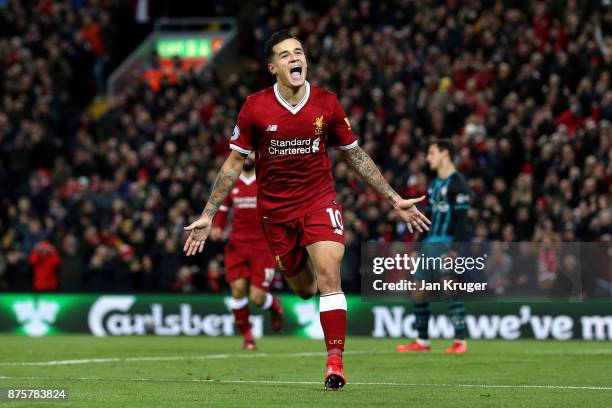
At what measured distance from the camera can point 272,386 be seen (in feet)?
37.2

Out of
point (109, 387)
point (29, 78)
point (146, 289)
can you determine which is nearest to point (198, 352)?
point (109, 387)

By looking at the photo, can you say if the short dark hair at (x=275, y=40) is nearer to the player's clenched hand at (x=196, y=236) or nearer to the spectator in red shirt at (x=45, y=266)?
the player's clenched hand at (x=196, y=236)

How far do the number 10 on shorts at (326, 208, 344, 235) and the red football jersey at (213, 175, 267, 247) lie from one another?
6.71 meters

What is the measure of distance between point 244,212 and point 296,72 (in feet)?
23.8

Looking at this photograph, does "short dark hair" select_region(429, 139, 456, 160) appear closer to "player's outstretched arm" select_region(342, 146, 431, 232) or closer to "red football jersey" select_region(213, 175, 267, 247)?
"red football jersey" select_region(213, 175, 267, 247)

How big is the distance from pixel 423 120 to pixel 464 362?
12.5 meters

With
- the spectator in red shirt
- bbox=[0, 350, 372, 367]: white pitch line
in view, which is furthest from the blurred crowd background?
bbox=[0, 350, 372, 367]: white pitch line

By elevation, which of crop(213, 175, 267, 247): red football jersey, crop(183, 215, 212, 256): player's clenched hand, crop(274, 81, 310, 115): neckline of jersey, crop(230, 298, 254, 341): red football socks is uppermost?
crop(213, 175, 267, 247): red football jersey

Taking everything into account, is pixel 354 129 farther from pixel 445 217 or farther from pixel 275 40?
pixel 275 40

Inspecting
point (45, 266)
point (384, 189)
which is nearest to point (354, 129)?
point (45, 266)

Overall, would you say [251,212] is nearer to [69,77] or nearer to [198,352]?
[198,352]

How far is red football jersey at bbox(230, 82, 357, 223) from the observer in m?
11.2

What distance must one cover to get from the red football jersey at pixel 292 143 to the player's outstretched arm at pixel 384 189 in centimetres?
13

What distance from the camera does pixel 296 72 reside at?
1109 centimetres
